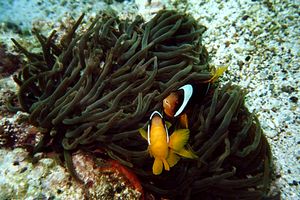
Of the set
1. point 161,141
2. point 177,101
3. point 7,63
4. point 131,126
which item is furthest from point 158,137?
point 7,63

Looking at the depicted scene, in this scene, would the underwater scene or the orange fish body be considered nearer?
the orange fish body

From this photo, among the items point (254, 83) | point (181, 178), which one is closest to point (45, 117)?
point (181, 178)

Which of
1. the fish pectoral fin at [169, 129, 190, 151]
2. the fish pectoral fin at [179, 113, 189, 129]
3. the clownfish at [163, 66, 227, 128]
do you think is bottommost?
the fish pectoral fin at [179, 113, 189, 129]

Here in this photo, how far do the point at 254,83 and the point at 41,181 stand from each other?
2584mm

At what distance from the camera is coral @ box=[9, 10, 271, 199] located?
225 centimetres

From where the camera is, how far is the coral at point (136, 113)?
7.38ft

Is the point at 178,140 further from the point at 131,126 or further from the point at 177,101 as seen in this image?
the point at 131,126

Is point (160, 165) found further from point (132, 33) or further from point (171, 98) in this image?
point (132, 33)

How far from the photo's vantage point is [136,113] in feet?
7.31

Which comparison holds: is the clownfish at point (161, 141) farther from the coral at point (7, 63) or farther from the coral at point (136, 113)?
the coral at point (7, 63)

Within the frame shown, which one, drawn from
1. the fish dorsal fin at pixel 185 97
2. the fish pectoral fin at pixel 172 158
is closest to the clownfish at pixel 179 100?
the fish dorsal fin at pixel 185 97

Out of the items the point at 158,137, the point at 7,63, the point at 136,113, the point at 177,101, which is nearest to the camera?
the point at 158,137

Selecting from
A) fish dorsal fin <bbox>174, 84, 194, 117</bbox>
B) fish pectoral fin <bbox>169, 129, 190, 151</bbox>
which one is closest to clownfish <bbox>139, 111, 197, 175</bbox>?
fish pectoral fin <bbox>169, 129, 190, 151</bbox>

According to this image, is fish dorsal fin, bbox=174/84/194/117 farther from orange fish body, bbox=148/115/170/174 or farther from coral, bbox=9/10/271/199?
orange fish body, bbox=148/115/170/174
